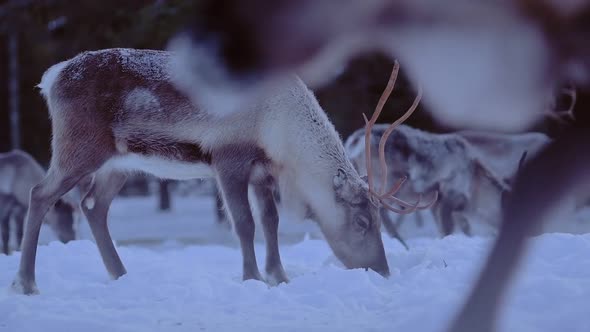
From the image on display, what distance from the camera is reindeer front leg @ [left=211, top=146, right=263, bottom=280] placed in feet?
15.0

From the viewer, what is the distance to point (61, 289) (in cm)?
415

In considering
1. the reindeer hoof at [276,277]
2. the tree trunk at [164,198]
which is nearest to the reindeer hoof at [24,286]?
the reindeer hoof at [276,277]

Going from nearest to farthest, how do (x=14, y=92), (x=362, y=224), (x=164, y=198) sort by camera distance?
(x=362, y=224) → (x=164, y=198) → (x=14, y=92)

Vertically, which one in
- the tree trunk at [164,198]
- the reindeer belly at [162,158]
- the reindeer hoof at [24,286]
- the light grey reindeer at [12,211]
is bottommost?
the tree trunk at [164,198]

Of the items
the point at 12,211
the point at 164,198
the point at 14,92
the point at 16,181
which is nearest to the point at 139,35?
the point at 16,181

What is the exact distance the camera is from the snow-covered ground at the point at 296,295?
2735mm


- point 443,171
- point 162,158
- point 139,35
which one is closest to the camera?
point 162,158

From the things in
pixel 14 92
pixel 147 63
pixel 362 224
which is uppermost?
pixel 147 63

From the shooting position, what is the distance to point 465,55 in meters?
1.55

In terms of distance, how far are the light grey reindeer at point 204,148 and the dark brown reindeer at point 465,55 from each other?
115 inches

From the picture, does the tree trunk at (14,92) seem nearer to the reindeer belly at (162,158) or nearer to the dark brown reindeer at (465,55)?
the reindeer belly at (162,158)

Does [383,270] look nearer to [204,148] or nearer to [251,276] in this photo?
[251,276]

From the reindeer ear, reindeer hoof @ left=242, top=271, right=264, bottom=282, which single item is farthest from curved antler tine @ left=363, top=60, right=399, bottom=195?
reindeer hoof @ left=242, top=271, right=264, bottom=282

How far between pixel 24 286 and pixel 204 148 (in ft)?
4.43
